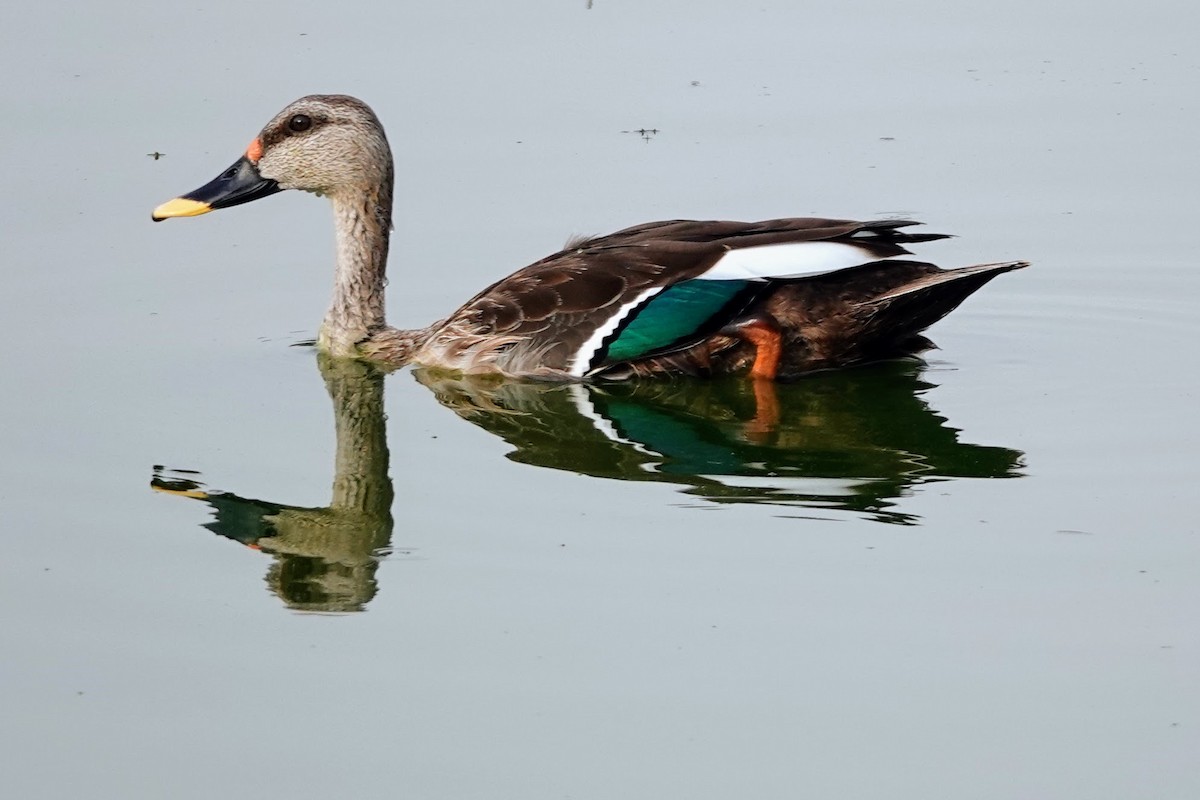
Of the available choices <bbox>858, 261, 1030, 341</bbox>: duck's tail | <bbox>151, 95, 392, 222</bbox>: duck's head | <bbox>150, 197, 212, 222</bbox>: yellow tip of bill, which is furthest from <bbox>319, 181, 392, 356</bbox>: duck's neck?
<bbox>858, 261, 1030, 341</bbox>: duck's tail

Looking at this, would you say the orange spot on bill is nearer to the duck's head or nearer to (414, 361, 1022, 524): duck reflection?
the duck's head

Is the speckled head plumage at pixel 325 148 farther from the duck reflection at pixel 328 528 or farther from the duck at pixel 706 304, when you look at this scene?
the duck reflection at pixel 328 528

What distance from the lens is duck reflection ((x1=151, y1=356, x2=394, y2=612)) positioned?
25.8 ft

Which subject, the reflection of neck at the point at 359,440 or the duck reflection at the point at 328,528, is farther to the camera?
the reflection of neck at the point at 359,440

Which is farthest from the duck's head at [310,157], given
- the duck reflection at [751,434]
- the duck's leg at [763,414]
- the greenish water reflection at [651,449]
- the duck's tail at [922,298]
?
the duck's tail at [922,298]

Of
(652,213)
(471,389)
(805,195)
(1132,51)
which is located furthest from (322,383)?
(1132,51)

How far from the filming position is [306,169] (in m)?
11.4

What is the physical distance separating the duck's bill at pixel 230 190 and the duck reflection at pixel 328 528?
1.95m

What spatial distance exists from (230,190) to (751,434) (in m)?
3.45

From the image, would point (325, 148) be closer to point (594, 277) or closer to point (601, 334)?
point (594, 277)

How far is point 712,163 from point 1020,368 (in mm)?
3479

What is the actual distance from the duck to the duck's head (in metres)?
0.25

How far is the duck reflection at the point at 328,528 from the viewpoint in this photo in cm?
785

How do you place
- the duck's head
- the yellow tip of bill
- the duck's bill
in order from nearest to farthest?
1. the yellow tip of bill
2. the duck's bill
3. the duck's head
